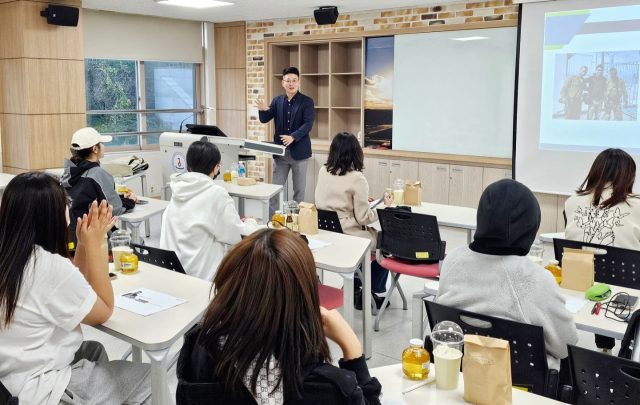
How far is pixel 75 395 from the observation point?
2014 mm

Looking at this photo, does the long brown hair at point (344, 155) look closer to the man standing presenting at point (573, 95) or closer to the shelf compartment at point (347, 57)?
the man standing presenting at point (573, 95)

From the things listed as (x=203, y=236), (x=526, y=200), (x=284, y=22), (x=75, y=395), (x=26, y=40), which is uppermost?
(x=284, y=22)

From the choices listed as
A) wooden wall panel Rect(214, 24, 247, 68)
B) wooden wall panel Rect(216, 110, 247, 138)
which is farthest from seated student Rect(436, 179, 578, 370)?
wooden wall panel Rect(214, 24, 247, 68)

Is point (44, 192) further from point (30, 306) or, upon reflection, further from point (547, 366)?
point (547, 366)

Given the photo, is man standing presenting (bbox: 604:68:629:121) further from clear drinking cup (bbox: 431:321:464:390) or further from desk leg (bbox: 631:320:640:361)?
clear drinking cup (bbox: 431:321:464:390)

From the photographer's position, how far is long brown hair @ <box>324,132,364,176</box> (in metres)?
4.21

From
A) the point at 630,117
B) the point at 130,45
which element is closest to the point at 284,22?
the point at 130,45

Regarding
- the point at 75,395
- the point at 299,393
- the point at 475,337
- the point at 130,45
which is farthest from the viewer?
the point at 130,45

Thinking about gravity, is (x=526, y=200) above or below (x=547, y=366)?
above

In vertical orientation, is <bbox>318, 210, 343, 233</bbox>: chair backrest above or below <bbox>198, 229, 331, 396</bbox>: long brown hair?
below

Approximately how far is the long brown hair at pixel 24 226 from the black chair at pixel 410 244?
7.65 feet

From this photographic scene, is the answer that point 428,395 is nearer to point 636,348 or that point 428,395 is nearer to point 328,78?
point 636,348

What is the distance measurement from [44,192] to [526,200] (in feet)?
5.08

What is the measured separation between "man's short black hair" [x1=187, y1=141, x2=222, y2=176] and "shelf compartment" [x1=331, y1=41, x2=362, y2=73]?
4.86m
